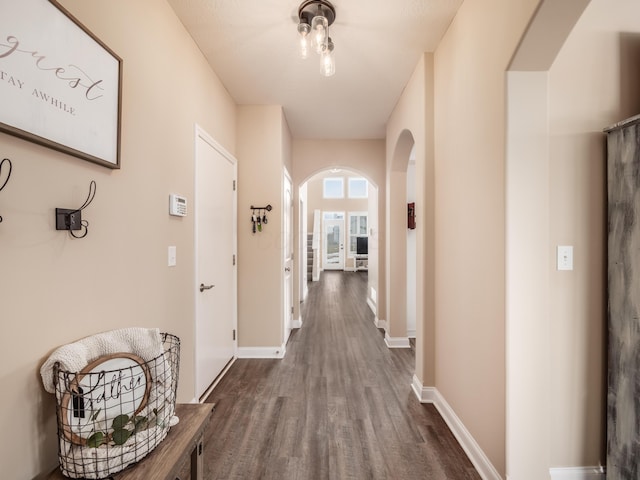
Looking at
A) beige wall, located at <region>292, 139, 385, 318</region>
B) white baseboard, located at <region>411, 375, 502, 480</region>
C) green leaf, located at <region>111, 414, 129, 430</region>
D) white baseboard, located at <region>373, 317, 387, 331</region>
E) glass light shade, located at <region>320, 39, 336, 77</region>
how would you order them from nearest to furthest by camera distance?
green leaf, located at <region>111, 414, 129, 430</region> < white baseboard, located at <region>411, 375, 502, 480</region> < glass light shade, located at <region>320, 39, 336, 77</region> < white baseboard, located at <region>373, 317, 387, 331</region> < beige wall, located at <region>292, 139, 385, 318</region>

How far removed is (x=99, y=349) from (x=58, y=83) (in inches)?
37.9

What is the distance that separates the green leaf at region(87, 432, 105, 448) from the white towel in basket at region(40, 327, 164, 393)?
197mm

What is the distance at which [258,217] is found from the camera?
3.21 meters

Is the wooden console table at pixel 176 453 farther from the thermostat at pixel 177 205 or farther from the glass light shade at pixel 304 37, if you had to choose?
the glass light shade at pixel 304 37

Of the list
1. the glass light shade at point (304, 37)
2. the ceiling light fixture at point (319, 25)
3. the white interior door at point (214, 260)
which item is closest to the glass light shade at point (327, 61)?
the ceiling light fixture at point (319, 25)

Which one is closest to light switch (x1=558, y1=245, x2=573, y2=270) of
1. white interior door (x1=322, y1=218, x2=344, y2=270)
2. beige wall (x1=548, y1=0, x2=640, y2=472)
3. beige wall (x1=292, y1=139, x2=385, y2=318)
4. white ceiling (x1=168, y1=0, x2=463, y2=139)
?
beige wall (x1=548, y1=0, x2=640, y2=472)

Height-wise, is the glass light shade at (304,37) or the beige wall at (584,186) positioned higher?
the glass light shade at (304,37)

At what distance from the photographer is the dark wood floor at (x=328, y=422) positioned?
1.67 metres

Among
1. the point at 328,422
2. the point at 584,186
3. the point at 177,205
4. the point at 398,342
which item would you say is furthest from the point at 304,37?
the point at 398,342

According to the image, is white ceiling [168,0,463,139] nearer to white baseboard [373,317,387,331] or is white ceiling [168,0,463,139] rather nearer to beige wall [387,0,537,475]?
beige wall [387,0,537,475]

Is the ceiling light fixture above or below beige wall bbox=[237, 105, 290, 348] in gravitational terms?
above

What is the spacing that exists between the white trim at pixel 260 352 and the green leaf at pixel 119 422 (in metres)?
2.25

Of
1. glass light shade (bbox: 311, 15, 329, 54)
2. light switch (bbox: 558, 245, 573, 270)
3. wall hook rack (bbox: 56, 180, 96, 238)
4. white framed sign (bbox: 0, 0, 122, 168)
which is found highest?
glass light shade (bbox: 311, 15, 329, 54)

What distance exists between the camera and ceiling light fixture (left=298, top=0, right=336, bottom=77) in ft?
5.54
